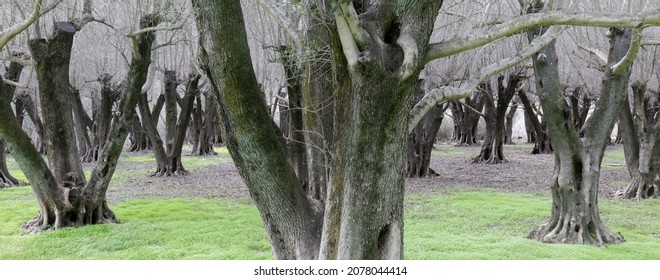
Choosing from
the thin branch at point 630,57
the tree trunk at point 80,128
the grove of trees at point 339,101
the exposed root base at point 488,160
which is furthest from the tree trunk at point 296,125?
the tree trunk at point 80,128

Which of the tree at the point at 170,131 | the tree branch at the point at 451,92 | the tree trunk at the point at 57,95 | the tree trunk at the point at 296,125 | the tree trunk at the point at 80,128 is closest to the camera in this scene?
the tree branch at the point at 451,92

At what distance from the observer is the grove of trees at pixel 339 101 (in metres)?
3.63

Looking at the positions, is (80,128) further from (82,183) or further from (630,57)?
(630,57)

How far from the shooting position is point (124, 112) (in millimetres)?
7820

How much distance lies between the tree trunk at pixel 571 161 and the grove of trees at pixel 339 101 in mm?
16

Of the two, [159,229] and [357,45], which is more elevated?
[357,45]

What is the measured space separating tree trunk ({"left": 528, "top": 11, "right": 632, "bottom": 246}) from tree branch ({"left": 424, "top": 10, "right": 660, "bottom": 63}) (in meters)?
3.25

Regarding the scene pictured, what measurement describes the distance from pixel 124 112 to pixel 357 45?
5.12 m

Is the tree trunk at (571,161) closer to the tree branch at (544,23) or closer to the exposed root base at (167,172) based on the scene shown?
the tree branch at (544,23)

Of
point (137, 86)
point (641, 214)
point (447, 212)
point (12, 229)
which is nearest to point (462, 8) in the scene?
point (447, 212)

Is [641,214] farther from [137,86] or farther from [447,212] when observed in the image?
[137,86]

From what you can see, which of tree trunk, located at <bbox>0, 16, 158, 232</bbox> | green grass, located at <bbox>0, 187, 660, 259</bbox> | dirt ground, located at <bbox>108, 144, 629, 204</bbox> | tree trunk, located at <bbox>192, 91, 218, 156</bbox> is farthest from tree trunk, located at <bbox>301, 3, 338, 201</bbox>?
tree trunk, located at <bbox>192, 91, 218, 156</bbox>

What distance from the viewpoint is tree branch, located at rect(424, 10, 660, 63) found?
3250mm

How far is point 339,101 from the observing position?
3.85 metres
